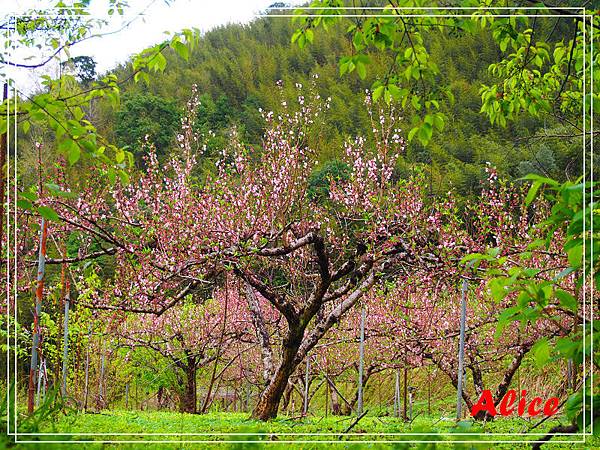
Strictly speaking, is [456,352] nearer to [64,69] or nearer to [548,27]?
[548,27]

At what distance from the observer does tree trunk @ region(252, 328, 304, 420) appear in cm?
352


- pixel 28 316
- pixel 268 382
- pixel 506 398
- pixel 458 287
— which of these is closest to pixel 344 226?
pixel 458 287

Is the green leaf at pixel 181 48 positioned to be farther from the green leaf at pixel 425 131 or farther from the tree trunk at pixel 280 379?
the tree trunk at pixel 280 379

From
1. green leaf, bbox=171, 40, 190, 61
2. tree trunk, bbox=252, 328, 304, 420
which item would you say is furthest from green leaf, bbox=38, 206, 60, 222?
tree trunk, bbox=252, 328, 304, 420

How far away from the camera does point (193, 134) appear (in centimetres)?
326

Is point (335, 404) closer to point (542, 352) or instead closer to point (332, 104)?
point (332, 104)

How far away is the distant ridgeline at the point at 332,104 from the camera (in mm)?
2904

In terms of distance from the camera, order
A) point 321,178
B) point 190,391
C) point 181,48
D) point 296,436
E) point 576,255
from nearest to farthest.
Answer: point 576,255 < point 181,48 < point 296,436 < point 321,178 < point 190,391

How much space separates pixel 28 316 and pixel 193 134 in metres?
3.93

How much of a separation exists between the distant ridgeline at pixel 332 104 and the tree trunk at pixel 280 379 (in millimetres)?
1092

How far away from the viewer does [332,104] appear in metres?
3.29

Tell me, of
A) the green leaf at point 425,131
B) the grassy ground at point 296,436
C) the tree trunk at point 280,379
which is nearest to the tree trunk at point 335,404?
the tree trunk at point 280,379

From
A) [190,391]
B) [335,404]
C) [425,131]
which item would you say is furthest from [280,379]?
[335,404]

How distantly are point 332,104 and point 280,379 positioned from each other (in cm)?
174
